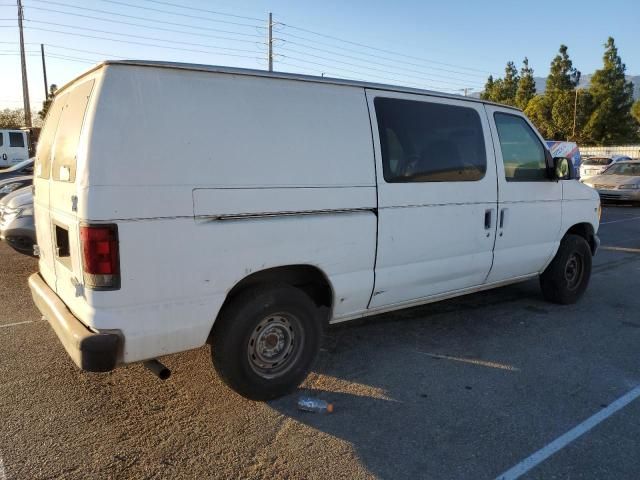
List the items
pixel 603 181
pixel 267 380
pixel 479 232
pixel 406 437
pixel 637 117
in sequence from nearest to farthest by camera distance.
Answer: pixel 406 437 → pixel 267 380 → pixel 479 232 → pixel 603 181 → pixel 637 117

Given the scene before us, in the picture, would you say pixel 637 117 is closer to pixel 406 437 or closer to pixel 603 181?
pixel 603 181

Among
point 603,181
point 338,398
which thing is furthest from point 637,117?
point 338,398

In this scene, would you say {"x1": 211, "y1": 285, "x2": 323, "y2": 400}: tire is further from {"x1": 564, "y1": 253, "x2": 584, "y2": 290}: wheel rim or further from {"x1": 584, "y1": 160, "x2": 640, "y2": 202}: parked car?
{"x1": 584, "y1": 160, "x2": 640, "y2": 202}: parked car

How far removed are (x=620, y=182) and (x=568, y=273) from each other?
12.9m

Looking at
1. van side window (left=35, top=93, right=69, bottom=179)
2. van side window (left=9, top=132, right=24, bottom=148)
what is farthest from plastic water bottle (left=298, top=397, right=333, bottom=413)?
van side window (left=9, top=132, right=24, bottom=148)

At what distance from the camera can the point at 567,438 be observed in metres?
3.25

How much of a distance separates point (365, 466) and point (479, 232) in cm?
253

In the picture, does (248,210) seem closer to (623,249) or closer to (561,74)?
(623,249)

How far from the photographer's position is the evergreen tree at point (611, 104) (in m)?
43.2

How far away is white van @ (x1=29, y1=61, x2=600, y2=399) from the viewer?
9.55 ft

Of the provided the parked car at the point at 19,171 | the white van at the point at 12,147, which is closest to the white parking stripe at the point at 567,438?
the parked car at the point at 19,171

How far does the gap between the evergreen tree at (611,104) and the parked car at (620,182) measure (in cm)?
2945

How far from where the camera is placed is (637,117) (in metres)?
44.2

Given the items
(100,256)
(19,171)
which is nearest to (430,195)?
(100,256)
